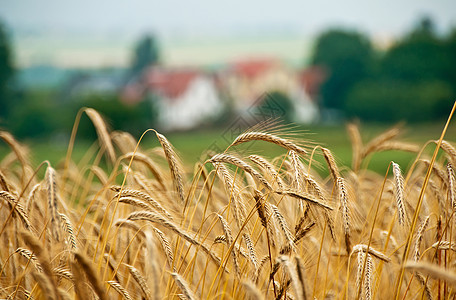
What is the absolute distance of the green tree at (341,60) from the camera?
6544 centimetres

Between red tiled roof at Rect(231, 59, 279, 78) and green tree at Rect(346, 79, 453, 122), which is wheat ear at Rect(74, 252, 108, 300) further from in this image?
red tiled roof at Rect(231, 59, 279, 78)

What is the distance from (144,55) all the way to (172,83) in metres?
24.4

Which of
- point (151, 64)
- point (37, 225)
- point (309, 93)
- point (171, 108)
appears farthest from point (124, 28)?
point (37, 225)

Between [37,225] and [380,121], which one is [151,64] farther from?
[37,225]

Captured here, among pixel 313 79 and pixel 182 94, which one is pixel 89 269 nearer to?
pixel 313 79

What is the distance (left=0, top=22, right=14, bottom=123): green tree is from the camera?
179ft

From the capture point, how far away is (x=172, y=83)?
72.9 m

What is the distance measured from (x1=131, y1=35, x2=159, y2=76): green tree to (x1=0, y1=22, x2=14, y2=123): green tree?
34.2m

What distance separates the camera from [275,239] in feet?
8.11

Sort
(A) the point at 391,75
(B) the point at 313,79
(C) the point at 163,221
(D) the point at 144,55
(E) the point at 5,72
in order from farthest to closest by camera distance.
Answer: (D) the point at 144,55 → (B) the point at 313,79 → (A) the point at 391,75 → (E) the point at 5,72 → (C) the point at 163,221

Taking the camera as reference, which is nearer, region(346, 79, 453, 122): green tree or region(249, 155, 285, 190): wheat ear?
region(249, 155, 285, 190): wheat ear

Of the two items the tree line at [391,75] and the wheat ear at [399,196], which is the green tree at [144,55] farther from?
the wheat ear at [399,196]

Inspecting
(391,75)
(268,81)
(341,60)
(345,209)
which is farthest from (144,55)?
(345,209)

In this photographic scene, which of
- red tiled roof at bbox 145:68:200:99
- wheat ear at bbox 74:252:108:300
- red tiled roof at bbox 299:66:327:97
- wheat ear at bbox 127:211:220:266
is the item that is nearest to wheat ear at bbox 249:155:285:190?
wheat ear at bbox 127:211:220:266
